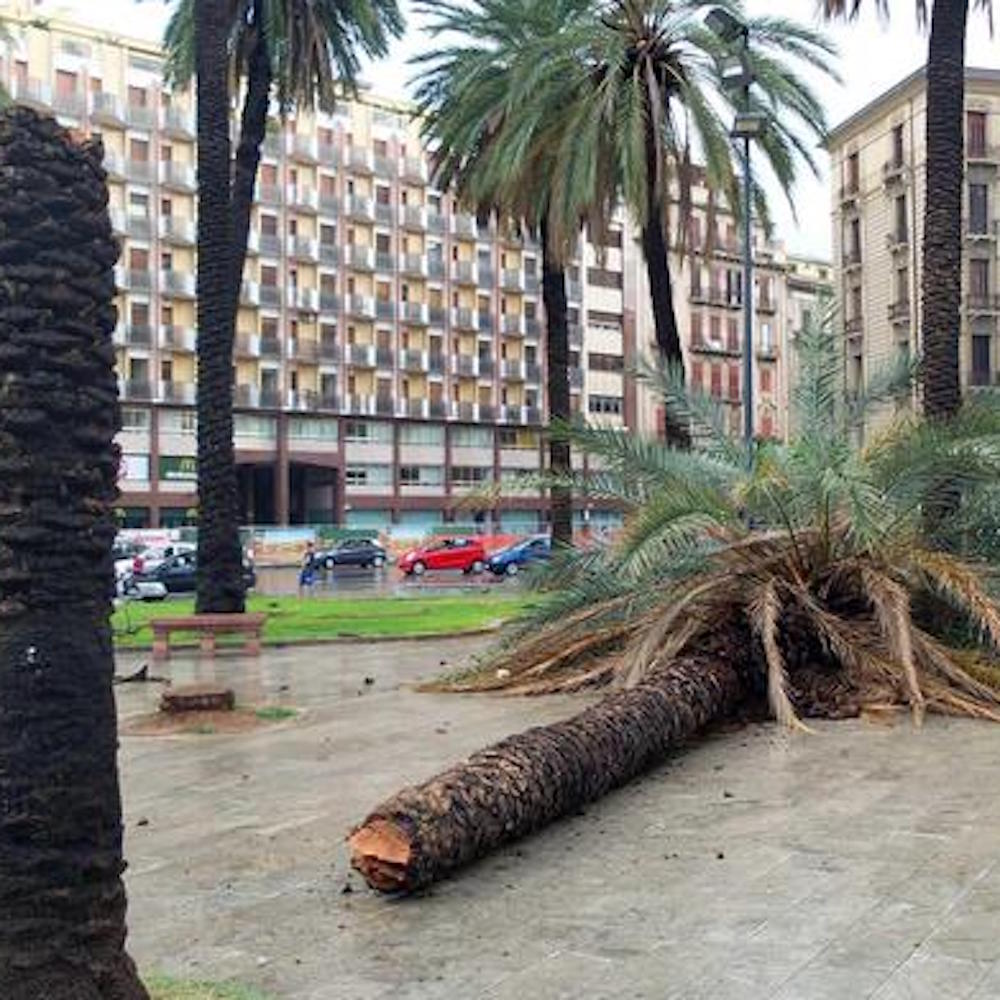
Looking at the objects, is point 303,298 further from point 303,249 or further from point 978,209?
point 978,209

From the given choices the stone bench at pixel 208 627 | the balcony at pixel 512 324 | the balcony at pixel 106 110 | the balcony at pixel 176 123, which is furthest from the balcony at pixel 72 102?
the stone bench at pixel 208 627

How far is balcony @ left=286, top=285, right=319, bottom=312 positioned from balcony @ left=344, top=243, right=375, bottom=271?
331cm

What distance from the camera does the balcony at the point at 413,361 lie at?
88.1m

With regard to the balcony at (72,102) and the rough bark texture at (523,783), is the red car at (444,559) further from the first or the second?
the rough bark texture at (523,783)

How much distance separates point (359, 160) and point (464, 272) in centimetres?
1075

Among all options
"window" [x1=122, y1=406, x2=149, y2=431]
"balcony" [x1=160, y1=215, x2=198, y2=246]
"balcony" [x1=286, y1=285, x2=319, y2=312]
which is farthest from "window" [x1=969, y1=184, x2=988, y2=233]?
"window" [x1=122, y1=406, x2=149, y2=431]

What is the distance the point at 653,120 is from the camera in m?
20.8

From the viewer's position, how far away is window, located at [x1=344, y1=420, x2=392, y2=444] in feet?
280

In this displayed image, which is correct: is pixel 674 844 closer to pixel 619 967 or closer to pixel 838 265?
pixel 619 967

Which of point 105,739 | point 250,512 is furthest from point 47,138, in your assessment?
point 250,512

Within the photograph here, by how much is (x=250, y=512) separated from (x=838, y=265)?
37473 millimetres

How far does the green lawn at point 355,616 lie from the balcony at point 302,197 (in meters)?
51.5

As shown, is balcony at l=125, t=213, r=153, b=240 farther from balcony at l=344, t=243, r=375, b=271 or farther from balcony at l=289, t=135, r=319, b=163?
balcony at l=344, t=243, r=375, b=271

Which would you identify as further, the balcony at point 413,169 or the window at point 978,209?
the balcony at point 413,169
